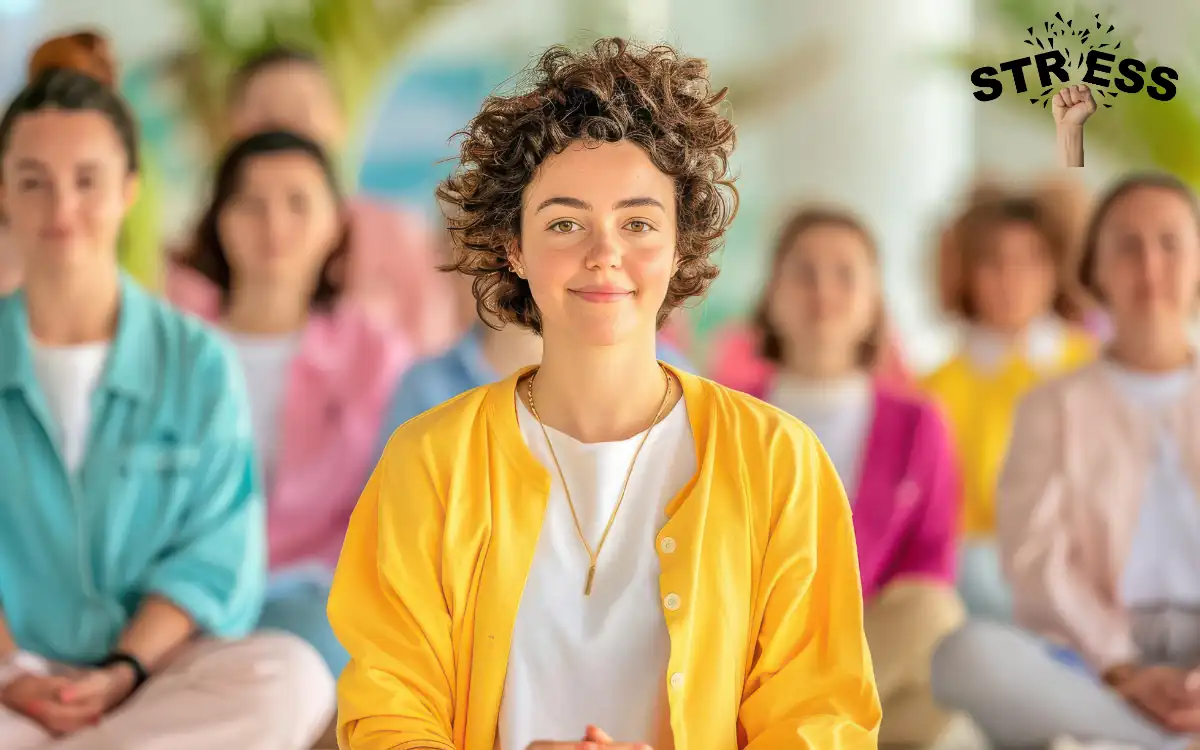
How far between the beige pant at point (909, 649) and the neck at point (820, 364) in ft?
1.89

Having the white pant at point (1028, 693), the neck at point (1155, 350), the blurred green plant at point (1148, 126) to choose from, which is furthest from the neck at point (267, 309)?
the blurred green plant at point (1148, 126)

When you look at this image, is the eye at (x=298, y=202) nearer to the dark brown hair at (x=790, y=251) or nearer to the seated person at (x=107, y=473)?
the seated person at (x=107, y=473)

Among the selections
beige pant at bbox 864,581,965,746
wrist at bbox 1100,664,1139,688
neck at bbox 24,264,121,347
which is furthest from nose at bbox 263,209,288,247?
wrist at bbox 1100,664,1139,688

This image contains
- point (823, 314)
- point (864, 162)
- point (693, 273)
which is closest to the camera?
point (693, 273)

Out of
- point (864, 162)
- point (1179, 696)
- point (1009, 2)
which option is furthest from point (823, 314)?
point (864, 162)

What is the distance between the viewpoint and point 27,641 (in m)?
2.77

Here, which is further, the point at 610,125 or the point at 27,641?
the point at 27,641

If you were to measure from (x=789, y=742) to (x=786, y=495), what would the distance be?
0.32 meters

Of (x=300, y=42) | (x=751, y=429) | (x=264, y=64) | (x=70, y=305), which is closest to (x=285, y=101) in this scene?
(x=264, y=64)

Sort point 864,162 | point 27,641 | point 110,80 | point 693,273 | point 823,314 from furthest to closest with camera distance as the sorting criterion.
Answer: point 864,162
point 823,314
point 110,80
point 27,641
point 693,273

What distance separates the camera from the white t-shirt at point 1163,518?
126 inches

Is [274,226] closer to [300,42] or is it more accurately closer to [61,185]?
[61,185]

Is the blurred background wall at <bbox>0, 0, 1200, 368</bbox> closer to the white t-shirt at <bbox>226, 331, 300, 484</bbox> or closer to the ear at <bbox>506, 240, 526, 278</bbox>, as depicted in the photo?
the white t-shirt at <bbox>226, 331, 300, 484</bbox>

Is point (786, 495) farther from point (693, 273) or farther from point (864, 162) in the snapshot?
point (864, 162)
